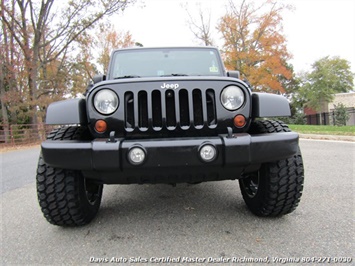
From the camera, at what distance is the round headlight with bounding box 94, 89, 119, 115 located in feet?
6.82

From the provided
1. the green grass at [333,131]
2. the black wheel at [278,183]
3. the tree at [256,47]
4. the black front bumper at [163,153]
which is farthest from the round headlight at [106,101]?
the tree at [256,47]

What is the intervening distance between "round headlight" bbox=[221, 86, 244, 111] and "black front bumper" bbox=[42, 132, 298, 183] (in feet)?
0.97

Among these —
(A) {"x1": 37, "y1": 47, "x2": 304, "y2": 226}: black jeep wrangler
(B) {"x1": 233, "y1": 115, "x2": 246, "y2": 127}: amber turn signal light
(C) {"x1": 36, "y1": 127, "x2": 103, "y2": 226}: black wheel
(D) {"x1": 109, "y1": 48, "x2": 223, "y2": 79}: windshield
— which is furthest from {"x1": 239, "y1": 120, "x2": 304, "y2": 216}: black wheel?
(C) {"x1": 36, "y1": 127, "x2": 103, "y2": 226}: black wheel

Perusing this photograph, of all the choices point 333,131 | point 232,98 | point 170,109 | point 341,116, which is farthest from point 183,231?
point 341,116

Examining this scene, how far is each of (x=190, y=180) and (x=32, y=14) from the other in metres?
18.6

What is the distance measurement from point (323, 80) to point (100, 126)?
3436cm

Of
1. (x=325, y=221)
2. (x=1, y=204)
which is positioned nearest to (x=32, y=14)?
(x=1, y=204)

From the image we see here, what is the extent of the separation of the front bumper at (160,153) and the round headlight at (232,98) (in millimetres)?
307

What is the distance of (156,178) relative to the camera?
207cm

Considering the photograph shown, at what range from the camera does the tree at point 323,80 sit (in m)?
31.0

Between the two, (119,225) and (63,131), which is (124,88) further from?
(119,225)

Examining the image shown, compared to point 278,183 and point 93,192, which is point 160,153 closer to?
point 278,183

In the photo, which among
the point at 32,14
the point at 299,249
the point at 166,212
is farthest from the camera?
the point at 32,14

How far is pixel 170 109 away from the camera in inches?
83.7
